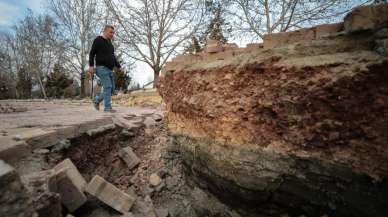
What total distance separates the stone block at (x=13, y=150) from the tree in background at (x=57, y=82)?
72.5 feet

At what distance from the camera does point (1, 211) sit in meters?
1.12

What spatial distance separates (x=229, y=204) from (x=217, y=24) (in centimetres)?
1212

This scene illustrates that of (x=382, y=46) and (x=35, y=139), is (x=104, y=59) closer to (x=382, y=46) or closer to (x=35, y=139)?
(x=35, y=139)

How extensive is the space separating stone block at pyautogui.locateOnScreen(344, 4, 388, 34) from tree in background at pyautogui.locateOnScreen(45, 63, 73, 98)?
23.6m

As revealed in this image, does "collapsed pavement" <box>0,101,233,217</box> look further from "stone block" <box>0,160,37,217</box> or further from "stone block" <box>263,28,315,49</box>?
"stone block" <box>263,28,315,49</box>

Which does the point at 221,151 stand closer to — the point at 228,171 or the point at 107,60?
the point at 228,171

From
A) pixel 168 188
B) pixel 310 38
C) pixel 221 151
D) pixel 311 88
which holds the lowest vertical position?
pixel 168 188

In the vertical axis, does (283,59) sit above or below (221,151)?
above

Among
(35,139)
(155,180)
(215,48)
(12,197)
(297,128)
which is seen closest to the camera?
(12,197)

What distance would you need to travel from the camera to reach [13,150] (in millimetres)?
1777

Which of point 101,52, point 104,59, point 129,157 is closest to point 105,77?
point 104,59

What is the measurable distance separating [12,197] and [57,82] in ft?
78.0

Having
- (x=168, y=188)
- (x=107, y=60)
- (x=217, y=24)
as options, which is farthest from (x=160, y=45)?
(x=168, y=188)

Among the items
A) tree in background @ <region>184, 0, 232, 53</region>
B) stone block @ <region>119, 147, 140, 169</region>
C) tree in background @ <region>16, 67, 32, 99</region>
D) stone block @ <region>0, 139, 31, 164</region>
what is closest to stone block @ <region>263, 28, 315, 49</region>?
stone block @ <region>119, 147, 140, 169</region>
